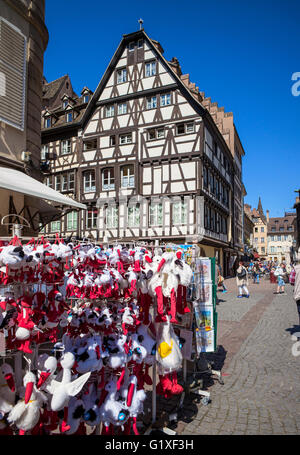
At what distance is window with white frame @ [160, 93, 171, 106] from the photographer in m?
20.3

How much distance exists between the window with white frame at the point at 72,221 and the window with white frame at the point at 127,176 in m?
4.71

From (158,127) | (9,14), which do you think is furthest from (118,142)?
(9,14)

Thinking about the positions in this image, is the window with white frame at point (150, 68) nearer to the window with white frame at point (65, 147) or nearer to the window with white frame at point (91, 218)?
the window with white frame at point (65, 147)

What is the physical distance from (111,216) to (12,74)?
14214 mm

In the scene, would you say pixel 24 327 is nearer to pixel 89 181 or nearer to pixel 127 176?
pixel 127 176

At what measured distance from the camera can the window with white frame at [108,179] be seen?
863 inches

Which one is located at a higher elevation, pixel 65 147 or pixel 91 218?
pixel 65 147

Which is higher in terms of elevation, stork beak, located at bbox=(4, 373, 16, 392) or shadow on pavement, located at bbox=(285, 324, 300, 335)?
stork beak, located at bbox=(4, 373, 16, 392)

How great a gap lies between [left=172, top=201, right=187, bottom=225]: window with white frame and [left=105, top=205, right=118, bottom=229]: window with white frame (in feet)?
14.6

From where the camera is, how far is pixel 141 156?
68.6 ft

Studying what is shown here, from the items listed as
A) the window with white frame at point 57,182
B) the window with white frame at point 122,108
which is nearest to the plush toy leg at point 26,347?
the window with white frame at point 122,108

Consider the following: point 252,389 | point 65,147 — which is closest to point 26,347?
point 252,389

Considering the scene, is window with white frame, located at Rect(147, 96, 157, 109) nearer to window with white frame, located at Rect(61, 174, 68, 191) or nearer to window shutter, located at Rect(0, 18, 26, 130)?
window with white frame, located at Rect(61, 174, 68, 191)

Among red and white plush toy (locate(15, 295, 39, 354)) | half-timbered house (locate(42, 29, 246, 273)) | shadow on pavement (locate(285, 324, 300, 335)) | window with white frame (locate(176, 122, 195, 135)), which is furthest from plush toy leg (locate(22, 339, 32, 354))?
window with white frame (locate(176, 122, 195, 135))
